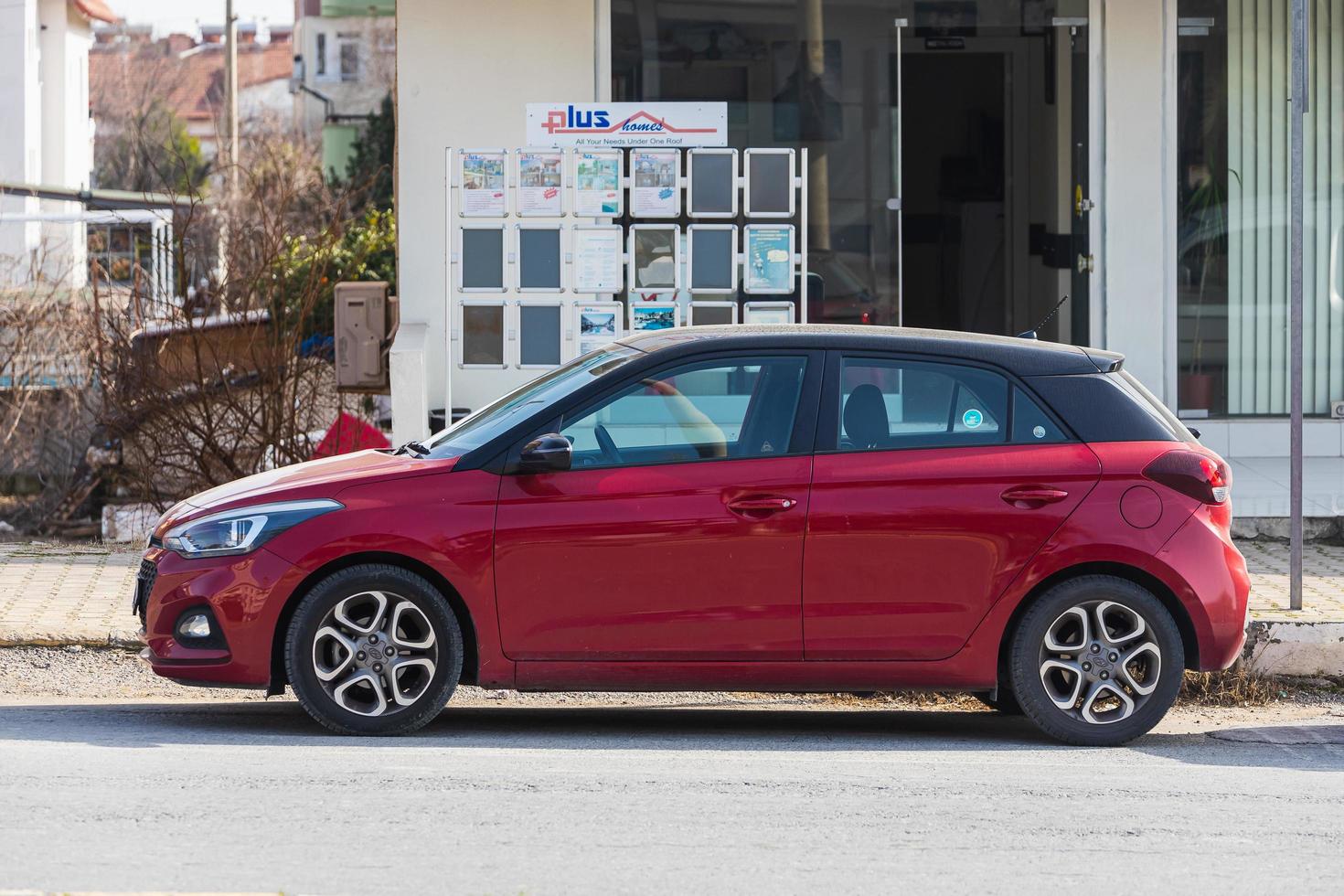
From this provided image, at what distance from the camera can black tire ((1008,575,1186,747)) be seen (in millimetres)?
6773

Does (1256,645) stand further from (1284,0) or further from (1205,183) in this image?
(1284,0)

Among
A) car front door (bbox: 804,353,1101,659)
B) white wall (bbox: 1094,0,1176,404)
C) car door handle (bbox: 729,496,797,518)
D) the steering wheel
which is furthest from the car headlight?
white wall (bbox: 1094,0,1176,404)

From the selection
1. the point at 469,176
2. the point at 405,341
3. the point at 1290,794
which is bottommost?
the point at 1290,794

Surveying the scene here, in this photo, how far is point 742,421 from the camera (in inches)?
267

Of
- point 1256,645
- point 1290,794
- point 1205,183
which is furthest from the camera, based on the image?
point 1205,183

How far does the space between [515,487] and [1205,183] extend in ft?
26.9

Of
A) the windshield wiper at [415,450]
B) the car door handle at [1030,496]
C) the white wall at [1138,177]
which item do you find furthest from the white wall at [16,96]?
the car door handle at [1030,496]

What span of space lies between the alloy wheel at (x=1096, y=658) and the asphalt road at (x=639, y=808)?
0.21m

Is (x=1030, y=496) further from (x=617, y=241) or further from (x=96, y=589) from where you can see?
(x=96, y=589)

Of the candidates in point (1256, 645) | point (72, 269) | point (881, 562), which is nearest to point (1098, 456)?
point (881, 562)

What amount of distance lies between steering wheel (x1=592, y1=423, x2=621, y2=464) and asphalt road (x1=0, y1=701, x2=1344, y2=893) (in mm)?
1114

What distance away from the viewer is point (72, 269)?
14.9 metres

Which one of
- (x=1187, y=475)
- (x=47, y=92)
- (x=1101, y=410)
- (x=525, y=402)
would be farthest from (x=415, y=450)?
(x=47, y=92)

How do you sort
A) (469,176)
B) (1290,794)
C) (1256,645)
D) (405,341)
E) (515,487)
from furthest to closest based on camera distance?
(405,341) → (469,176) → (1256,645) → (515,487) → (1290,794)
